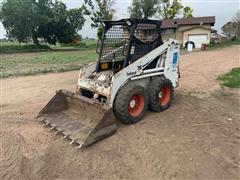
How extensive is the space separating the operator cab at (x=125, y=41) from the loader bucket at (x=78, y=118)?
1005 mm

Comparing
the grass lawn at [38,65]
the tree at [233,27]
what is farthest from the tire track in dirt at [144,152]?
the tree at [233,27]

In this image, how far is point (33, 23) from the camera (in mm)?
29172

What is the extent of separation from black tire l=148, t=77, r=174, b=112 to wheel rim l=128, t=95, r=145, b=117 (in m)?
0.38

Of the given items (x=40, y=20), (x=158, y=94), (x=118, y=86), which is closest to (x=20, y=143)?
(x=118, y=86)

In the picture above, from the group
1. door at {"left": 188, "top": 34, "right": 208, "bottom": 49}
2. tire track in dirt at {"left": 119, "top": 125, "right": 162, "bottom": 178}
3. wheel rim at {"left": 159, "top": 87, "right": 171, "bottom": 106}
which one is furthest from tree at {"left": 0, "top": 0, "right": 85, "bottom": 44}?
tire track in dirt at {"left": 119, "top": 125, "right": 162, "bottom": 178}

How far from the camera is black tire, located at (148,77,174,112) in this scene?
220 inches

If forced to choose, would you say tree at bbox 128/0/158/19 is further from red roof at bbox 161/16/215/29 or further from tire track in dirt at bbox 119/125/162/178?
tire track in dirt at bbox 119/125/162/178

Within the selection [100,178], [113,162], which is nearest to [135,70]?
[113,162]

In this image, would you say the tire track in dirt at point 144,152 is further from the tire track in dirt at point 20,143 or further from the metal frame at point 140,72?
the tire track in dirt at point 20,143

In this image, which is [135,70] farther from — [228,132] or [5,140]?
[5,140]

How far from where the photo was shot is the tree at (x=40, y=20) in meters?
28.2

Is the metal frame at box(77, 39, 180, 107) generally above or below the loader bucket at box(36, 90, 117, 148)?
above

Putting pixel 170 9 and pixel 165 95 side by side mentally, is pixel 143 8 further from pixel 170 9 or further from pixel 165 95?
pixel 165 95

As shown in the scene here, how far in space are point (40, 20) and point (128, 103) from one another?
27.4 metres
